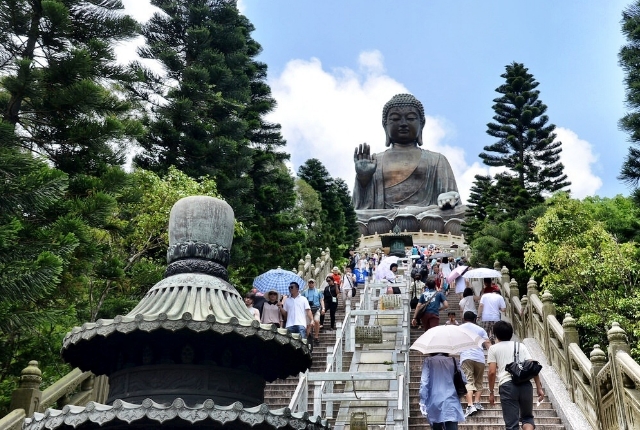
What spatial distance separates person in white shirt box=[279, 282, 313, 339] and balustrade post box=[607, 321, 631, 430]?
12.4 ft

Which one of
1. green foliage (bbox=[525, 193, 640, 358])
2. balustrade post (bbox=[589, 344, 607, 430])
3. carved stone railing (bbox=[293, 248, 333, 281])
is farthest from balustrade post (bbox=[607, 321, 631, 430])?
carved stone railing (bbox=[293, 248, 333, 281])

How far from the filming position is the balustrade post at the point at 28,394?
5957mm

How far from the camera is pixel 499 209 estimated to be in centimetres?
2333

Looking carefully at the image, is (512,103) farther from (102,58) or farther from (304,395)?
(304,395)

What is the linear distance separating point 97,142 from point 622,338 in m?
6.64

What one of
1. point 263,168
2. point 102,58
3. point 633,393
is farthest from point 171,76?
point 633,393

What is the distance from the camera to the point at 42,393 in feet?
20.2

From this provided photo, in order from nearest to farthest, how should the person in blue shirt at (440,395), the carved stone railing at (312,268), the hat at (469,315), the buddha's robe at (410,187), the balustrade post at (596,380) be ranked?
the person in blue shirt at (440,395), the balustrade post at (596,380), the hat at (469,315), the carved stone railing at (312,268), the buddha's robe at (410,187)

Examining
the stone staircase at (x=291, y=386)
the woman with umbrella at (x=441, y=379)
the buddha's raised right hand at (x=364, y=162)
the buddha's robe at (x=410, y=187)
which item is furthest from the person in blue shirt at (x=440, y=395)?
the buddha's robe at (x=410, y=187)

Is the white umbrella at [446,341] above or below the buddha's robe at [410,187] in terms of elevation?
below

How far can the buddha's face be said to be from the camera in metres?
37.6

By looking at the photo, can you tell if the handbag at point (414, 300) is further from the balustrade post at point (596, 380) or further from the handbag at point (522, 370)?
the handbag at point (522, 370)

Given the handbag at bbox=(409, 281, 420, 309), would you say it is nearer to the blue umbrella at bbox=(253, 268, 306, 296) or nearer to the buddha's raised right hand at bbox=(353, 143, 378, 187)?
the blue umbrella at bbox=(253, 268, 306, 296)

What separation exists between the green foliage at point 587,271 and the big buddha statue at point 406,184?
21.4 metres
